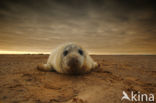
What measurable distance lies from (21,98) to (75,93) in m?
0.96

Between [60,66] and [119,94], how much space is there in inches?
76.9

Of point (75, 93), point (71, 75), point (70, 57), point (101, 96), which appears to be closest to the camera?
point (101, 96)

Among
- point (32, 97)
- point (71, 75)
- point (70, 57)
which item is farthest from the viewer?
point (71, 75)

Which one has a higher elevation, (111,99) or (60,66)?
(60,66)

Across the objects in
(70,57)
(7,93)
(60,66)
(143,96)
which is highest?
(70,57)

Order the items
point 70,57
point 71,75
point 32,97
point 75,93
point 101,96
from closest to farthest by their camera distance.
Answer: point 32,97 < point 101,96 < point 75,93 < point 70,57 < point 71,75

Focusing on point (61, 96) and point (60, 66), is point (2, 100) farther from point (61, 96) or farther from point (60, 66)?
point (60, 66)

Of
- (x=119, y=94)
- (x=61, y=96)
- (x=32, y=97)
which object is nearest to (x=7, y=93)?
(x=32, y=97)

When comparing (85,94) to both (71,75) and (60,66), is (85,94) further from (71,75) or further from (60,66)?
(60,66)

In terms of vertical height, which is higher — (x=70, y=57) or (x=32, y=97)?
(x=70, y=57)

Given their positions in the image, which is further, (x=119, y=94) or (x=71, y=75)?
(x=71, y=75)

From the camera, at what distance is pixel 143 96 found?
1.93 m

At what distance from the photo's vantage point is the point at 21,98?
1.59m

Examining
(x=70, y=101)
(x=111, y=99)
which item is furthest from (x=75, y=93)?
(x=111, y=99)
